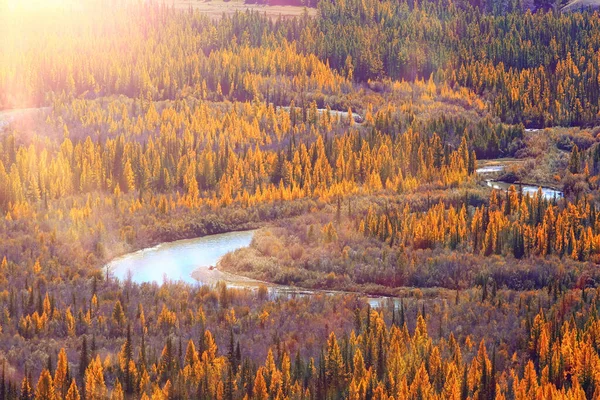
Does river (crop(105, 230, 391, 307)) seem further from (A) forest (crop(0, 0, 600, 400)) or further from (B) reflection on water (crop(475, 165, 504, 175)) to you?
(B) reflection on water (crop(475, 165, 504, 175))

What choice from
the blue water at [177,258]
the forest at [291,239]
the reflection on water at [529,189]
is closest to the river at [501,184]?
the reflection on water at [529,189]

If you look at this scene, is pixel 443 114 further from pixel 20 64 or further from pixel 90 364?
pixel 90 364

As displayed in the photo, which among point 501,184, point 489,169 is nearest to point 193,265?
point 501,184

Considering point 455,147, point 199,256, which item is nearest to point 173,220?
point 199,256

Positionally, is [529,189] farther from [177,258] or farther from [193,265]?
[193,265]

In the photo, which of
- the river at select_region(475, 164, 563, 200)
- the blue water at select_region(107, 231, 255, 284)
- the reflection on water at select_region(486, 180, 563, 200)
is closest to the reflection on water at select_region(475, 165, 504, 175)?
the river at select_region(475, 164, 563, 200)

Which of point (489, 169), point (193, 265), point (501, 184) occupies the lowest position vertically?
point (489, 169)

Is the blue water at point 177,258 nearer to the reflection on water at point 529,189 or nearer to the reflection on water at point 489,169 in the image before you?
the reflection on water at point 529,189
